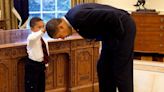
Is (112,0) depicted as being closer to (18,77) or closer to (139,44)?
(139,44)

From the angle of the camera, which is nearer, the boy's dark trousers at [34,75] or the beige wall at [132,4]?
the boy's dark trousers at [34,75]

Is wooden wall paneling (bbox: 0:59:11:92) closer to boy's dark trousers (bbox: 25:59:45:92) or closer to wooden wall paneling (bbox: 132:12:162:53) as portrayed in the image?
boy's dark trousers (bbox: 25:59:45:92)

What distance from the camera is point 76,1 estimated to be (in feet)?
19.3

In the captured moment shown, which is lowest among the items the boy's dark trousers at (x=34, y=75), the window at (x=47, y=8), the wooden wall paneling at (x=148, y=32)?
the boy's dark trousers at (x=34, y=75)

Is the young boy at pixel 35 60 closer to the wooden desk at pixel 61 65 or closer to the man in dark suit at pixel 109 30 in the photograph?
the wooden desk at pixel 61 65

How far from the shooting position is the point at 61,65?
3611 mm

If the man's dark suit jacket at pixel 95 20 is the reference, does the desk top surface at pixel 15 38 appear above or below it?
below

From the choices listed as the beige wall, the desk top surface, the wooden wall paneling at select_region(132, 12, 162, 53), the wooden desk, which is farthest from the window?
the wooden desk

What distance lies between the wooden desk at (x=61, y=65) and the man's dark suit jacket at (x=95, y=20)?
1.00 m

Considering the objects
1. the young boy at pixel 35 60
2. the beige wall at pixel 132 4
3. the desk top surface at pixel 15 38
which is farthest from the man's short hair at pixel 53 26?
the beige wall at pixel 132 4

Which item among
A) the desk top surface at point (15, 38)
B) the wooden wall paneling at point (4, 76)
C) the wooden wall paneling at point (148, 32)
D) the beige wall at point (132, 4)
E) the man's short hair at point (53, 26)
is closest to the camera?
the man's short hair at point (53, 26)

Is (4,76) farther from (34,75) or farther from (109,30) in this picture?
(109,30)

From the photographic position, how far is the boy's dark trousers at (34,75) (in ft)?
10.4

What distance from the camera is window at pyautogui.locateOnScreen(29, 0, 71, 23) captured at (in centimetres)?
575
